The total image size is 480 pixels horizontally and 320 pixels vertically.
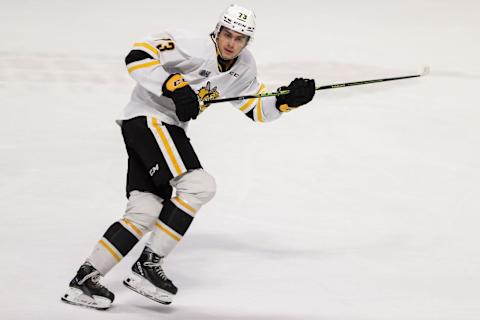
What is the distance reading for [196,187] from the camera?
3.03m

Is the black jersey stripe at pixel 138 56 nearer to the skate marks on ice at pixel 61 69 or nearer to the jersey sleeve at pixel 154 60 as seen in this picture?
the jersey sleeve at pixel 154 60

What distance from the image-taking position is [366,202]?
4.32 meters

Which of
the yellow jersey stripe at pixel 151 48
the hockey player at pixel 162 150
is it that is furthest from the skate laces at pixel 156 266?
the yellow jersey stripe at pixel 151 48

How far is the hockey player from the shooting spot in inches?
119

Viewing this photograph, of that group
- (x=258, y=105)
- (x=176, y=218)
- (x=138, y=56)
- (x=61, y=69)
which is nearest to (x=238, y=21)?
(x=138, y=56)

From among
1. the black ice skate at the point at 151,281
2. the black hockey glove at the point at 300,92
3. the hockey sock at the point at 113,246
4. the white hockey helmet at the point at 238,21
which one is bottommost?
the black ice skate at the point at 151,281

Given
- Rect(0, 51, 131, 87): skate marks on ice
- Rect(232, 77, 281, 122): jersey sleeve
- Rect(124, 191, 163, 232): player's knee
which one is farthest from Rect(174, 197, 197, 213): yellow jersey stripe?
Rect(0, 51, 131, 87): skate marks on ice

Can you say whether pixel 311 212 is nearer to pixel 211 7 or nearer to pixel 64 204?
pixel 64 204

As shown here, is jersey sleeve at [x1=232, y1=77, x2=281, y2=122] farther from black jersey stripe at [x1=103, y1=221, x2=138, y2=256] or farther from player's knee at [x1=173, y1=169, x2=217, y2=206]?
black jersey stripe at [x1=103, y1=221, x2=138, y2=256]

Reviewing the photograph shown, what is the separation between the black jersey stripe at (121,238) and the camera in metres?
3.02

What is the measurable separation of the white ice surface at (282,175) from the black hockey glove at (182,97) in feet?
2.27

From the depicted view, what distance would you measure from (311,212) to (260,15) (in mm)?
4153

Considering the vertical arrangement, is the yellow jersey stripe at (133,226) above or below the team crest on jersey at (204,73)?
below

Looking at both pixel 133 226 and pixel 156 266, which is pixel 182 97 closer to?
pixel 133 226
